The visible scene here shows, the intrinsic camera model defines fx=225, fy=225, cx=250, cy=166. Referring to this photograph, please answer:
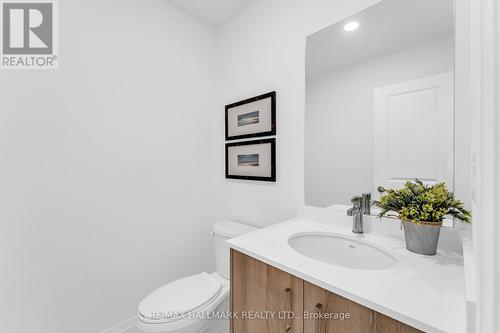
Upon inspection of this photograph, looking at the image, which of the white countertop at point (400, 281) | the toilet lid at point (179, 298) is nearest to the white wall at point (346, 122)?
the white countertop at point (400, 281)

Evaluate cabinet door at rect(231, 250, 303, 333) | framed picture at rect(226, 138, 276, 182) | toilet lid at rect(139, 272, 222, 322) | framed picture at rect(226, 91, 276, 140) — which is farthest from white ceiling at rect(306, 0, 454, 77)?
toilet lid at rect(139, 272, 222, 322)

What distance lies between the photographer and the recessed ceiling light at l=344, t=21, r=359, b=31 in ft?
3.94

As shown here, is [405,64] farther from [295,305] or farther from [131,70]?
[131,70]

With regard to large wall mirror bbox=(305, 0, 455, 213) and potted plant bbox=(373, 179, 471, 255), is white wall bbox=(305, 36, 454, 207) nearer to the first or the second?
large wall mirror bbox=(305, 0, 455, 213)

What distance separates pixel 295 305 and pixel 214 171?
1347 mm

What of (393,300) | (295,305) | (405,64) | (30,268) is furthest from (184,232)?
(405,64)

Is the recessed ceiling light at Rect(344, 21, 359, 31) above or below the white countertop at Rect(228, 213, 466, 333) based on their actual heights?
above

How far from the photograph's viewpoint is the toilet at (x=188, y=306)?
3.61 feet

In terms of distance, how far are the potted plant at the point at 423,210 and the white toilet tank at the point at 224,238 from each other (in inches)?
36.3

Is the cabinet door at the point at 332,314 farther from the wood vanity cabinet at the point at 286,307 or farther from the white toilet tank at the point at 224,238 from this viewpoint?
the white toilet tank at the point at 224,238

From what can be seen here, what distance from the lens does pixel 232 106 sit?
1.81 meters

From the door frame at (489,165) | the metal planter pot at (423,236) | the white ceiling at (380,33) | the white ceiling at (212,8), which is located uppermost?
the white ceiling at (212,8)

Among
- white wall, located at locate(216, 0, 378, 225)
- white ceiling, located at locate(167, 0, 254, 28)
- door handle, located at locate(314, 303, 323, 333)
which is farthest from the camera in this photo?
white ceiling, located at locate(167, 0, 254, 28)

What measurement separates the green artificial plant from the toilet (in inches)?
37.0
